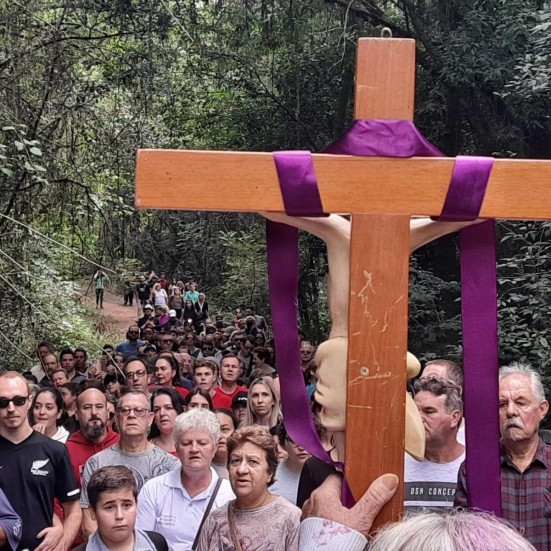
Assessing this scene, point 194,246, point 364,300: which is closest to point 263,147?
point 194,246

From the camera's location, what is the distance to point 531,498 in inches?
120

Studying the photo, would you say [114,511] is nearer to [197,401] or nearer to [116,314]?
[197,401]

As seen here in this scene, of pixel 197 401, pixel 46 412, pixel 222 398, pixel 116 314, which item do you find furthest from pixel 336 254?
pixel 116 314

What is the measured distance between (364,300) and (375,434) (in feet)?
1.07

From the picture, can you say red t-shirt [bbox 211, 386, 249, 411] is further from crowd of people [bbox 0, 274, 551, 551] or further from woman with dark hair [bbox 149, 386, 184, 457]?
woman with dark hair [bbox 149, 386, 184, 457]

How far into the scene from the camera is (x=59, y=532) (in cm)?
407

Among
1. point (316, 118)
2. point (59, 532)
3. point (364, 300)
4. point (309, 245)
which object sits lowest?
point (59, 532)

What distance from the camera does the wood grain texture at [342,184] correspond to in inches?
87.4

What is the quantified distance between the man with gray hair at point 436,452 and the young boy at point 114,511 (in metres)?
1.05

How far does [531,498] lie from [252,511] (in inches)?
39.6

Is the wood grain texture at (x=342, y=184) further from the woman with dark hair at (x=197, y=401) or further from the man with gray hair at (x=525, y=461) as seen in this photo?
the woman with dark hair at (x=197, y=401)

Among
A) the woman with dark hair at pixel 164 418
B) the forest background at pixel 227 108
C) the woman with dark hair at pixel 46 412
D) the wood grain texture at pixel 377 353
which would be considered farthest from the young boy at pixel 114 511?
the forest background at pixel 227 108

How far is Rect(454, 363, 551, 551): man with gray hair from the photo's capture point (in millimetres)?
3004

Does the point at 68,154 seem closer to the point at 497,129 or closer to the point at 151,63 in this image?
the point at 151,63
